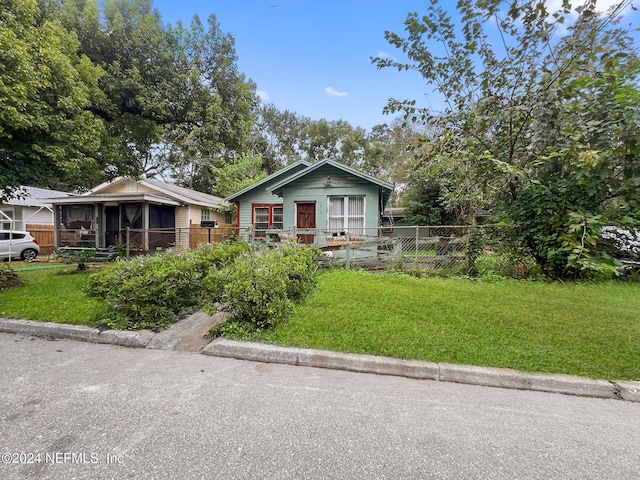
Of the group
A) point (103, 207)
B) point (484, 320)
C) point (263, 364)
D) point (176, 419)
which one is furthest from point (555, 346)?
point (103, 207)

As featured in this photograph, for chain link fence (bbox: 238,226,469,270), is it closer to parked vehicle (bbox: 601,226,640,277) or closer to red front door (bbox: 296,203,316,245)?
red front door (bbox: 296,203,316,245)

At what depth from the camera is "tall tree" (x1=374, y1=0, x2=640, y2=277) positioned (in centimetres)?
315

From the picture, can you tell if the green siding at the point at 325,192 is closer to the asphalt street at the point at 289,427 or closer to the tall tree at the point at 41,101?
the tall tree at the point at 41,101

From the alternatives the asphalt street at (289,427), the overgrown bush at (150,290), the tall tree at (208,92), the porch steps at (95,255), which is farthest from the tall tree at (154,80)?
the asphalt street at (289,427)

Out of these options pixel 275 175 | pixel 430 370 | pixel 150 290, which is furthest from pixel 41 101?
pixel 275 175

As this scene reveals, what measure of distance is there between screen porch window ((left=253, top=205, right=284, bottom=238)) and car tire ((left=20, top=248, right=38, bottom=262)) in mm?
9471

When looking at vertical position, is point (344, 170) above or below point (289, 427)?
above

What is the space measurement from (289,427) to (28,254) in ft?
53.3

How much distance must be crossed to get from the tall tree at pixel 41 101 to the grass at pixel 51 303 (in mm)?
2183

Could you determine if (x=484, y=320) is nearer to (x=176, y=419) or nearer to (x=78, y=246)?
(x=176, y=419)

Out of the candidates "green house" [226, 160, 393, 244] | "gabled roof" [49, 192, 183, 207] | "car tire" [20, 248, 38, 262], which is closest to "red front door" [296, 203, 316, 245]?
"green house" [226, 160, 393, 244]

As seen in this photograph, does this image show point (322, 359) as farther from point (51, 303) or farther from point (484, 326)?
point (51, 303)

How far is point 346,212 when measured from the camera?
11.9 m

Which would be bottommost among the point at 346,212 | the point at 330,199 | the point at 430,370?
the point at 430,370
